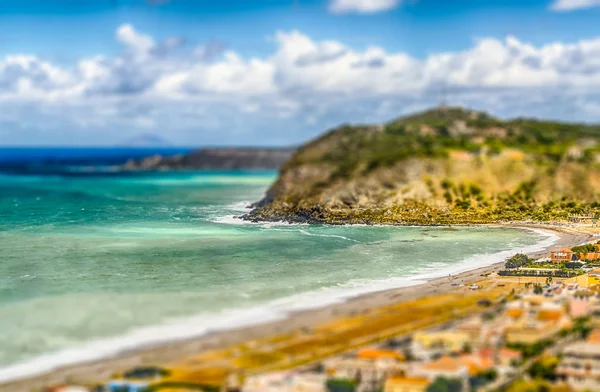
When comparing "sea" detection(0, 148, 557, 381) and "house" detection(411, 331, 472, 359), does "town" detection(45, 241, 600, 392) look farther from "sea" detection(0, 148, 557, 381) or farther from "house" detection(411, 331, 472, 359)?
"sea" detection(0, 148, 557, 381)

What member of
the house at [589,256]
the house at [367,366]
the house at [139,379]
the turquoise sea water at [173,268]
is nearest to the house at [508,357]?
the house at [367,366]

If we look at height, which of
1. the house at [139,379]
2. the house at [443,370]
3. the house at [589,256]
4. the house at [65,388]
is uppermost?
the house at [589,256]

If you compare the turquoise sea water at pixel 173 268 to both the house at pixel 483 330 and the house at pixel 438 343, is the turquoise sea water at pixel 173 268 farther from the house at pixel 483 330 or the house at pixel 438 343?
the house at pixel 483 330

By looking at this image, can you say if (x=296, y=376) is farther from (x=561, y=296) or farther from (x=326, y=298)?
(x=561, y=296)

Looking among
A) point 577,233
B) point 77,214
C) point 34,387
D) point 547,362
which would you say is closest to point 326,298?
point 547,362

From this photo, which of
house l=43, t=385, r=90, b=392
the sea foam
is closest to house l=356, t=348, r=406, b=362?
the sea foam

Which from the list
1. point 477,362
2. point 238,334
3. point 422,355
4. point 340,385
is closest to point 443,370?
point 477,362
